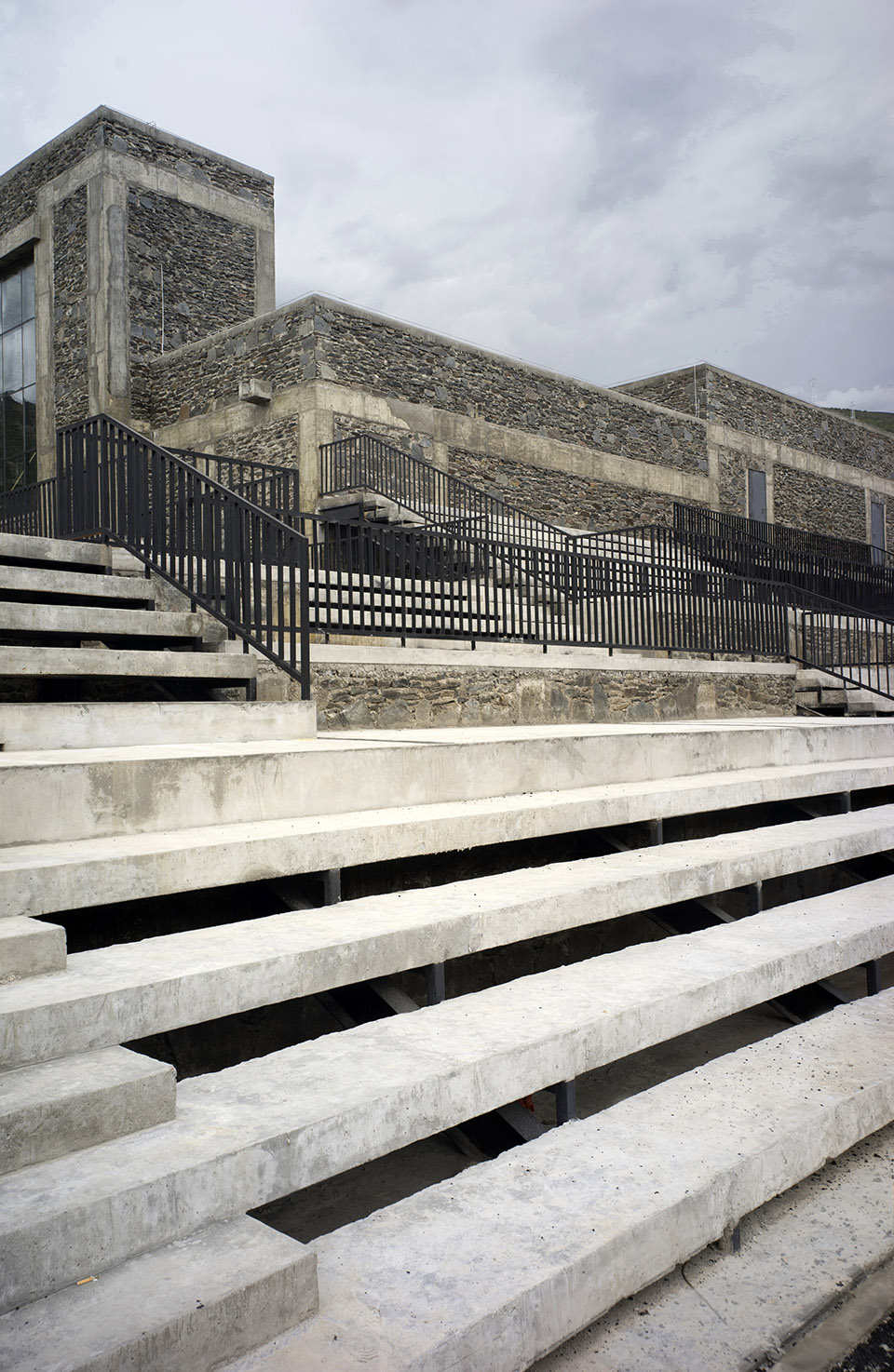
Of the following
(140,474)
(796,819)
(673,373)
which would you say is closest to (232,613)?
(140,474)

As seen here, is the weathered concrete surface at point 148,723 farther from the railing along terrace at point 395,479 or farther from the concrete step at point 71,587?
Answer: the railing along terrace at point 395,479

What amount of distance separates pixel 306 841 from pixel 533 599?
843 cm

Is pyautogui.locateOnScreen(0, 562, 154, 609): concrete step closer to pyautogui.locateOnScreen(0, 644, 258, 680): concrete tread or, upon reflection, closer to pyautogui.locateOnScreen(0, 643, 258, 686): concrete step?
pyautogui.locateOnScreen(0, 644, 258, 680): concrete tread

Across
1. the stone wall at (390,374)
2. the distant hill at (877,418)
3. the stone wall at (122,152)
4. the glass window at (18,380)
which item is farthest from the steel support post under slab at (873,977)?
the distant hill at (877,418)

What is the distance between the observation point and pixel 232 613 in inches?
264

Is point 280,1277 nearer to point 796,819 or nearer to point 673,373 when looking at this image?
point 796,819

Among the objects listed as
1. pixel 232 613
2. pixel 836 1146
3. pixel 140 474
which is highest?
pixel 140 474

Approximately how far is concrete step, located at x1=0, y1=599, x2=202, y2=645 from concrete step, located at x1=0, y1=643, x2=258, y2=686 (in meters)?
0.19

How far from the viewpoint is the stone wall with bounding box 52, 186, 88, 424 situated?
902 inches

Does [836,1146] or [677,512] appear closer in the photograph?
[836,1146]

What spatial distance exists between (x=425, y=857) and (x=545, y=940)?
773mm

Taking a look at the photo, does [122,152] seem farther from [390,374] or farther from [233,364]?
[390,374]

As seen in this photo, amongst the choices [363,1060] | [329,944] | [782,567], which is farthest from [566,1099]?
[782,567]

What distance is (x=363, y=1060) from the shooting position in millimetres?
2586
